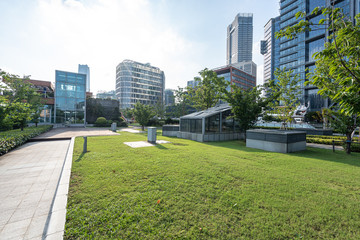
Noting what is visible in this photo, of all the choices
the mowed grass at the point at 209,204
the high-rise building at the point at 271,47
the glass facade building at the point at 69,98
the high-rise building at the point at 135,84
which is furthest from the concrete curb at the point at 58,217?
the high-rise building at the point at 271,47

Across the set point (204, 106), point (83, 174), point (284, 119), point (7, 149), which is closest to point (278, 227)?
point (83, 174)

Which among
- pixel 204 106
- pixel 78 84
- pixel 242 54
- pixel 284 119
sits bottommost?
pixel 284 119

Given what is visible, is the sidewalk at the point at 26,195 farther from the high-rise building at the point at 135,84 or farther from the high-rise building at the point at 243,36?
the high-rise building at the point at 243,36

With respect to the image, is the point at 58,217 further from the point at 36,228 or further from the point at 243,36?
the point at 243,36

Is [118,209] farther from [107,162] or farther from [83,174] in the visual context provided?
[107,162]

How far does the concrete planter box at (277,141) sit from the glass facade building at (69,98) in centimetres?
3312

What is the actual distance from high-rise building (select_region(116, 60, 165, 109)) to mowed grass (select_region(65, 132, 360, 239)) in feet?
274

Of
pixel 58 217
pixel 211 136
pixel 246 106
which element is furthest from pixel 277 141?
pixel 58 217

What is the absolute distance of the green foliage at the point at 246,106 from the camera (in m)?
13.8

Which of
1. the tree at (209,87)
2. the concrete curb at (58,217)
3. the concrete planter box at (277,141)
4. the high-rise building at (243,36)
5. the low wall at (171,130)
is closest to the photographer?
the concrete curb at (58,217)

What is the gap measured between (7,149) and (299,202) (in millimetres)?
14039

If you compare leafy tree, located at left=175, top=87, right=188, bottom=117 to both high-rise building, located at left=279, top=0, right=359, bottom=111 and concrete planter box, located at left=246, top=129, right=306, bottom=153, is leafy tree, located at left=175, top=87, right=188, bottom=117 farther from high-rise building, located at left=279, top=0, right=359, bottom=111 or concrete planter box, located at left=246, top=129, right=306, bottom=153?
high-rise building, located at left=279, top=0, right=359, bottom=111

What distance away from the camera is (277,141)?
33.3 ft

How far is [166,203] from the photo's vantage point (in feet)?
11.4
